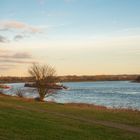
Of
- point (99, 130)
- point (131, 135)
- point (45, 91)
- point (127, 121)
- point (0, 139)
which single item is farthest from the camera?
point (45, 91)

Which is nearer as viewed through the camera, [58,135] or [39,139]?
[39,139]

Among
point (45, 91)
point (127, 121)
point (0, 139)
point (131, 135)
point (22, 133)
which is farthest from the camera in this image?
point (45, 91)

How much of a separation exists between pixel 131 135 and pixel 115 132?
97 centimetres

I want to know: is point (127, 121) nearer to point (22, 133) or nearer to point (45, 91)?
point (22, 133)

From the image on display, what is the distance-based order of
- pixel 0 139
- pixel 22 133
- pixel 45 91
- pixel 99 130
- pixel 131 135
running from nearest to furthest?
pixel 0 139
pixel 22 133
pixel 131 135
pixel 99 130
pixel 45 91

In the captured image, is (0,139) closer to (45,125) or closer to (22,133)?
(22,133)

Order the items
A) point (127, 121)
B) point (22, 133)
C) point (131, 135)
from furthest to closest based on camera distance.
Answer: point (127, 121), point (131, 135), point (22, 133)

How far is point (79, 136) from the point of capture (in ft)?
51.3

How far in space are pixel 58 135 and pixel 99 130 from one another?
124 inches

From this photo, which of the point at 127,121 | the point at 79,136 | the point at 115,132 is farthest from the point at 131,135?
the point at 127,121

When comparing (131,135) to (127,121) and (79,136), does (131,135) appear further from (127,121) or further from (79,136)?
(127,121)

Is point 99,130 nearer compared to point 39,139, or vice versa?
point 39,139

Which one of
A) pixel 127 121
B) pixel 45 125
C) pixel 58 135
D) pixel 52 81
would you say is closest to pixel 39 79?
pixel 52 81

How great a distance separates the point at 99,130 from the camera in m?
17.8
